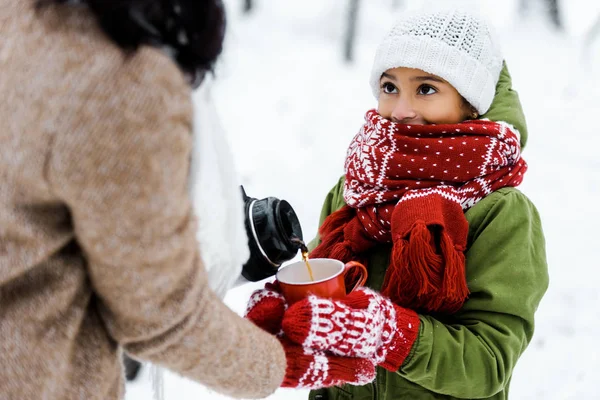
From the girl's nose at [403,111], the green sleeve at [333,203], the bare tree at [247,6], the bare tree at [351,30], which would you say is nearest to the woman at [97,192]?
the girl's nose at [403,111]

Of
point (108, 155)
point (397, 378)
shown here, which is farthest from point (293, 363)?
point (108, 155)

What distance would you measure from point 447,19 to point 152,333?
1168 mm

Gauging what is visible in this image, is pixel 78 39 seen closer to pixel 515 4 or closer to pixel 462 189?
pixel 462 189

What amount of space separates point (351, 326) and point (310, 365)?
115 millimetres

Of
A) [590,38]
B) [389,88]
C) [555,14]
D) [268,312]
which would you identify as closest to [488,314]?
[268,312]

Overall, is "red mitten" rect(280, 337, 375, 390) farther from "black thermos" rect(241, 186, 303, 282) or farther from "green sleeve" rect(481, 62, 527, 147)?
"green sleeve" rect(481, 62, 527, 147)

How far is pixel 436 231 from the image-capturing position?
1.45 metres

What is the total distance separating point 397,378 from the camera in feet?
5.27

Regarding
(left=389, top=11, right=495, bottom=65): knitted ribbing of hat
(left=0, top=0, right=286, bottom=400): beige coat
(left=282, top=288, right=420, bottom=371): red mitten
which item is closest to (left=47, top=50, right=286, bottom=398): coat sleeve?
(left=0, top=0, right=286, bottom=400): beige coat

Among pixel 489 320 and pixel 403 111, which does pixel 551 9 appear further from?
pixel 489 320

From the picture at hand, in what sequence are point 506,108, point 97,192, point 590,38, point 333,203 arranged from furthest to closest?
point 590,38, point 333,203, point 506,108, point 97,192

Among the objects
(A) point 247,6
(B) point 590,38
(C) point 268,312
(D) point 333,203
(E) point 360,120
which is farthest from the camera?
(B) point 590,38

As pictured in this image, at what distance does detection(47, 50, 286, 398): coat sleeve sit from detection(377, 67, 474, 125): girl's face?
0.83 metres

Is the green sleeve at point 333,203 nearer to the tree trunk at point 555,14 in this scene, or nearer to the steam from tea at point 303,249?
the steam from tea at point 303,249
